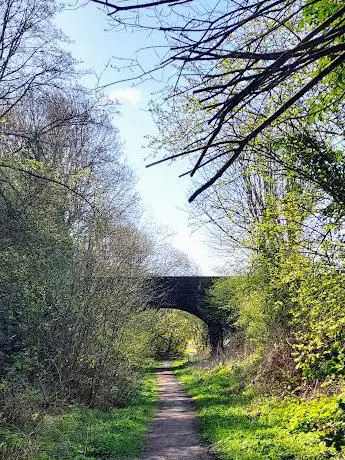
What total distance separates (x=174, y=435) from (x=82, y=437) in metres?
2.27

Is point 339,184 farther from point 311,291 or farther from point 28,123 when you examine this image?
point 28,123

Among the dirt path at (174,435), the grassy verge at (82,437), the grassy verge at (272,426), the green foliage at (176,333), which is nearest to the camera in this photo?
the grassy verge at (272,426)

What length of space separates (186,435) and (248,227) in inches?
253

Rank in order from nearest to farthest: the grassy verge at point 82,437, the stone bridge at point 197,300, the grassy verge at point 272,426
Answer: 1. the grassy verge at point 272,426
2. the grassy verge at point 82,437
3. the stone bridge at point 197,300

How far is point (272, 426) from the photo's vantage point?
30.1ft

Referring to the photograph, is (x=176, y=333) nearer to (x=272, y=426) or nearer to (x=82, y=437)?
(x=272, y=426)

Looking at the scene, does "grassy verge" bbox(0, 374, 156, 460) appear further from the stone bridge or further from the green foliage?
the green foliage

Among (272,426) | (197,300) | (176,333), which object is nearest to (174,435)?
(272,426)

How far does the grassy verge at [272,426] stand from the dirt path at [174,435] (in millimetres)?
298

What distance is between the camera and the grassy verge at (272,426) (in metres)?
6.32

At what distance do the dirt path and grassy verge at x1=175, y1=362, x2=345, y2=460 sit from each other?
30cm

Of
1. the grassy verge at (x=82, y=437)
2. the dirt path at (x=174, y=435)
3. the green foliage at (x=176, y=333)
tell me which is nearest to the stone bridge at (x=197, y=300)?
the green foliage at (x=176, y=333)

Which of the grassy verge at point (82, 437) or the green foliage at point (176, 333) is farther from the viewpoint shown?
the green foliage at point (176, 333)

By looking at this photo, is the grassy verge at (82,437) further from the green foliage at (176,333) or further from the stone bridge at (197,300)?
the green foliage at (176,333)
